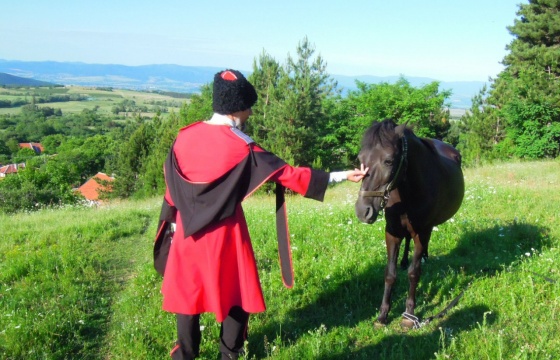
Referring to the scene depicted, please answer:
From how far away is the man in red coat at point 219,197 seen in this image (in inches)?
123

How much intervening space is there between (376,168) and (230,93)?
145 cm

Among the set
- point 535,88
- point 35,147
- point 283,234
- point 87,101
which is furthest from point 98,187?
point 87,101

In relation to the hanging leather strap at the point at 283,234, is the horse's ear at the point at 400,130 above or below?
above

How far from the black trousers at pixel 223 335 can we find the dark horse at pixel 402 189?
1376 millimetres

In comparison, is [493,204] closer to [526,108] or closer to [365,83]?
[526,108]

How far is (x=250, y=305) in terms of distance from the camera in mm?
3359

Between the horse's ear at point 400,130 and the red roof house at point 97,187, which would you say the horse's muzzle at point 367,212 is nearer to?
the horse's ear at point 400,130

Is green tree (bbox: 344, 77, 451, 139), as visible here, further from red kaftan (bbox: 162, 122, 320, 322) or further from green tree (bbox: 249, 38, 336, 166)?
red kaftan (bbox: 162, 122, 320, 322)

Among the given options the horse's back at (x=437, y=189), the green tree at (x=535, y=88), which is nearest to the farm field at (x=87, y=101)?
the green tree at (x=535, y=88)

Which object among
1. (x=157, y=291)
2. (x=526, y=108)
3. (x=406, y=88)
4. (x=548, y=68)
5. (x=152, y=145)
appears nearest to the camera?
(x=157, y=291)

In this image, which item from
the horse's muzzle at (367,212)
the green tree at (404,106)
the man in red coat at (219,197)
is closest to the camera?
the man in red coat at (219,197)

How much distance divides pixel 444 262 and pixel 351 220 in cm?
225

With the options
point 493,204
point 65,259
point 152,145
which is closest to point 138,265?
point 65,259

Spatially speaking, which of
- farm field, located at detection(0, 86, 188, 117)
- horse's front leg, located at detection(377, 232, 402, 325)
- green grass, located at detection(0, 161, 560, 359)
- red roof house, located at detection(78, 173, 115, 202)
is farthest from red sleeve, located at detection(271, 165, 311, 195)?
farm field, located at detection(0, 86, 188, 117)
